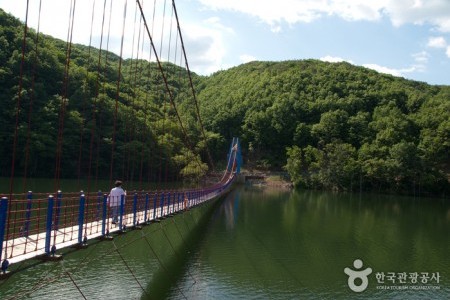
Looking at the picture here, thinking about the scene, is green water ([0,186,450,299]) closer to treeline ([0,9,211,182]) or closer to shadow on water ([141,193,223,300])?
shadow on water ([141,193,223,300])

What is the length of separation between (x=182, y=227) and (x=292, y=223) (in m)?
6.53

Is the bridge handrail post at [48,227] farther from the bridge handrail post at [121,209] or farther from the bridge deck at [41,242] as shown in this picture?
the bridge handrail post at [121,209]

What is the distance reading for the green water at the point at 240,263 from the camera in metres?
10.0

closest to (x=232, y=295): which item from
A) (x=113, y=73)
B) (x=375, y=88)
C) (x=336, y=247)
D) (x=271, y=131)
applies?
(x=336, y=247)

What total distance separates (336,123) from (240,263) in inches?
2275

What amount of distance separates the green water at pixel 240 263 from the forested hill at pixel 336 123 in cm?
3172

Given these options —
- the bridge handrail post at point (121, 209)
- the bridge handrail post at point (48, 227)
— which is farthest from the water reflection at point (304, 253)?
the bridge handrail post at point (48, 227)

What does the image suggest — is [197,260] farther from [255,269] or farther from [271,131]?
[271,131]

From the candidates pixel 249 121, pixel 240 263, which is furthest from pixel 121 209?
pixel 249 121

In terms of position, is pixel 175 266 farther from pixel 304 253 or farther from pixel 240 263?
pixel 304 253

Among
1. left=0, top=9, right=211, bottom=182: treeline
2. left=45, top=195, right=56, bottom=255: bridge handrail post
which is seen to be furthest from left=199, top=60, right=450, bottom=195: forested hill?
left=45, top=195, right=56, bottom=255: bridge handrail post

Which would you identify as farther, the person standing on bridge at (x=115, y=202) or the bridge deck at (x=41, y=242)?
the person standing on bridge at (x=115, y=202)

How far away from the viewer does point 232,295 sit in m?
10.2

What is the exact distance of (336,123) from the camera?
223 ft
